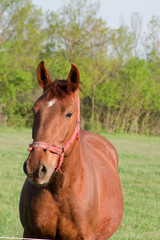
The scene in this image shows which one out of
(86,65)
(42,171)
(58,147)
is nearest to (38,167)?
(42,171)

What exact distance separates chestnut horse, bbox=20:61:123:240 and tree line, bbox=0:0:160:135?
26.5m

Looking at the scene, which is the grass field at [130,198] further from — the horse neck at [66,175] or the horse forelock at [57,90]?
the horse forelock at [57,90]

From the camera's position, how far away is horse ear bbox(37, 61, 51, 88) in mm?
2672

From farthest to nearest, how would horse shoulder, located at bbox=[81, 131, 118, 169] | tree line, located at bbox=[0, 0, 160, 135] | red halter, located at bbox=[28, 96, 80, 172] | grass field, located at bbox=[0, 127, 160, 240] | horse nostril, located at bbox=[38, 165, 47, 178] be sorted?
tree line, located at bbox=[0, 0, 160, 135] < grass field, located at bbox=[0, 127, 160, 240] < horse shoulder, located at bbox=[81, 131, 118, 169] < red halter, located at bbox=[28, 96, 80, 172] < horse nostril, located at bbox=[38, 165, 47, 178]

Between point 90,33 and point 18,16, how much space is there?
325 inches

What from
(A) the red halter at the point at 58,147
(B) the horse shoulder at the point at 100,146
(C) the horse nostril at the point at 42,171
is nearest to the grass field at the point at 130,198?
(B) the horse shoulder at the point at 100,146

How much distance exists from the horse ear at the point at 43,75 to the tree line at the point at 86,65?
26487 millimetres

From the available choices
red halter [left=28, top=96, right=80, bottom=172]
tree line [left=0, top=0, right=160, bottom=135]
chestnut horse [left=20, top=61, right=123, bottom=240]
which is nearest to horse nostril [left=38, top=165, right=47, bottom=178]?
chestnut horse [left=20, top=61, right=123, bottom=240]

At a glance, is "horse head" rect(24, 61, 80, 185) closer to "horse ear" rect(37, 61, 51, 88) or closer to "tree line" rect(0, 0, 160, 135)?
"horse ear" rect(37, 61, 51, 88)

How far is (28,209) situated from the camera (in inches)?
109

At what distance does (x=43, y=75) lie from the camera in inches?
107

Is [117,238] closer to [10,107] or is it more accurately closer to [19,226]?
[19,226]

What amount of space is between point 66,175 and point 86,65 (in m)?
29.3

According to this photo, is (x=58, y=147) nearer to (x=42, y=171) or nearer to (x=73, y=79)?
(x=42, y=171)
